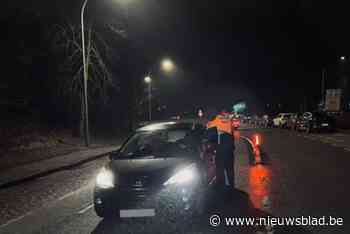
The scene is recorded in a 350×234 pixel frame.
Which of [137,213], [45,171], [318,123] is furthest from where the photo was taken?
[318,123]

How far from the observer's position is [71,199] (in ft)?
27.3

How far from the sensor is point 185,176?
580cm

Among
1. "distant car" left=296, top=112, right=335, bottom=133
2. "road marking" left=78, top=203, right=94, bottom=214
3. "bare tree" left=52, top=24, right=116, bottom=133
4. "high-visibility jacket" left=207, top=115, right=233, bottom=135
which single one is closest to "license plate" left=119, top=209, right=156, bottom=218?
"road marking" left=78, top=203, right=94, bottom=214

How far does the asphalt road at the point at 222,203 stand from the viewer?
569 cm

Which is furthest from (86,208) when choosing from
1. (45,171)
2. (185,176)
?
(45,171)

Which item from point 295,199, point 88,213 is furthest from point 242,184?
point 88,213

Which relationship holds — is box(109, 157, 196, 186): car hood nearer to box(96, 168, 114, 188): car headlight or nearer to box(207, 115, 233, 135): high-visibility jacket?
box(96, 168, 114, 188): car headlight

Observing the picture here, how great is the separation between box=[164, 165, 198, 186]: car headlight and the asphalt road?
0.52 meters

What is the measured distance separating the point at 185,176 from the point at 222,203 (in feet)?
5.45

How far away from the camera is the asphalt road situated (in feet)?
18.7

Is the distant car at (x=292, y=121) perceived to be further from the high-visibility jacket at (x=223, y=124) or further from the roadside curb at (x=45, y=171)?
the high-visibility jacket at (x=223, y=124)

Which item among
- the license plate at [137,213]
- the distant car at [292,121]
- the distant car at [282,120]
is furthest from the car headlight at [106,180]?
the distant car at [282,120]

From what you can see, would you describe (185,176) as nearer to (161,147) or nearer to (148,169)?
(148,169)

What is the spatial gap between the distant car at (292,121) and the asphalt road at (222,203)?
2345cm
